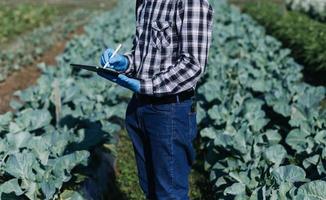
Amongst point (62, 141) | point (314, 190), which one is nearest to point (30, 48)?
point (62, 141)

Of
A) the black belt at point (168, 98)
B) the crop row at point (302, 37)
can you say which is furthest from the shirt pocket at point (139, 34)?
the crop row at point (302, 37)

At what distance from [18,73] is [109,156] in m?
5.02

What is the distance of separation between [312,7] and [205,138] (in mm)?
11926

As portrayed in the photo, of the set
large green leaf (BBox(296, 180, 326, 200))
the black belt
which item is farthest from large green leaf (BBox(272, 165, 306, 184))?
the black belt

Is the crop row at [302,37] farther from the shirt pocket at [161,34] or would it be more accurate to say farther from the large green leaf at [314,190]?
the shirt pocket at [161,34]

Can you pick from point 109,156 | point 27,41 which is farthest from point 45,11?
point 109,156

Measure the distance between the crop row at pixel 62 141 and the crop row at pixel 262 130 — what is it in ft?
3.23

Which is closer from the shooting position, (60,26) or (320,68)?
(320,68)

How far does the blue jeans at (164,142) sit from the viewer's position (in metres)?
3.04

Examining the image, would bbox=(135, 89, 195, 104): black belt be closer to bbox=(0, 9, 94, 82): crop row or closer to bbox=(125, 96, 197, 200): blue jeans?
bbox=(125, 96, 197, 200): blue jeans

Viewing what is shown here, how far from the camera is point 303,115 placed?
527 centimetres

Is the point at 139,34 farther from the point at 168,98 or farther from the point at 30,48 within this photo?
the point at 30,48

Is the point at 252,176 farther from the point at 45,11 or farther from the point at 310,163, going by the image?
the point at 45,11

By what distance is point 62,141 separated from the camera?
4371 millimetres
